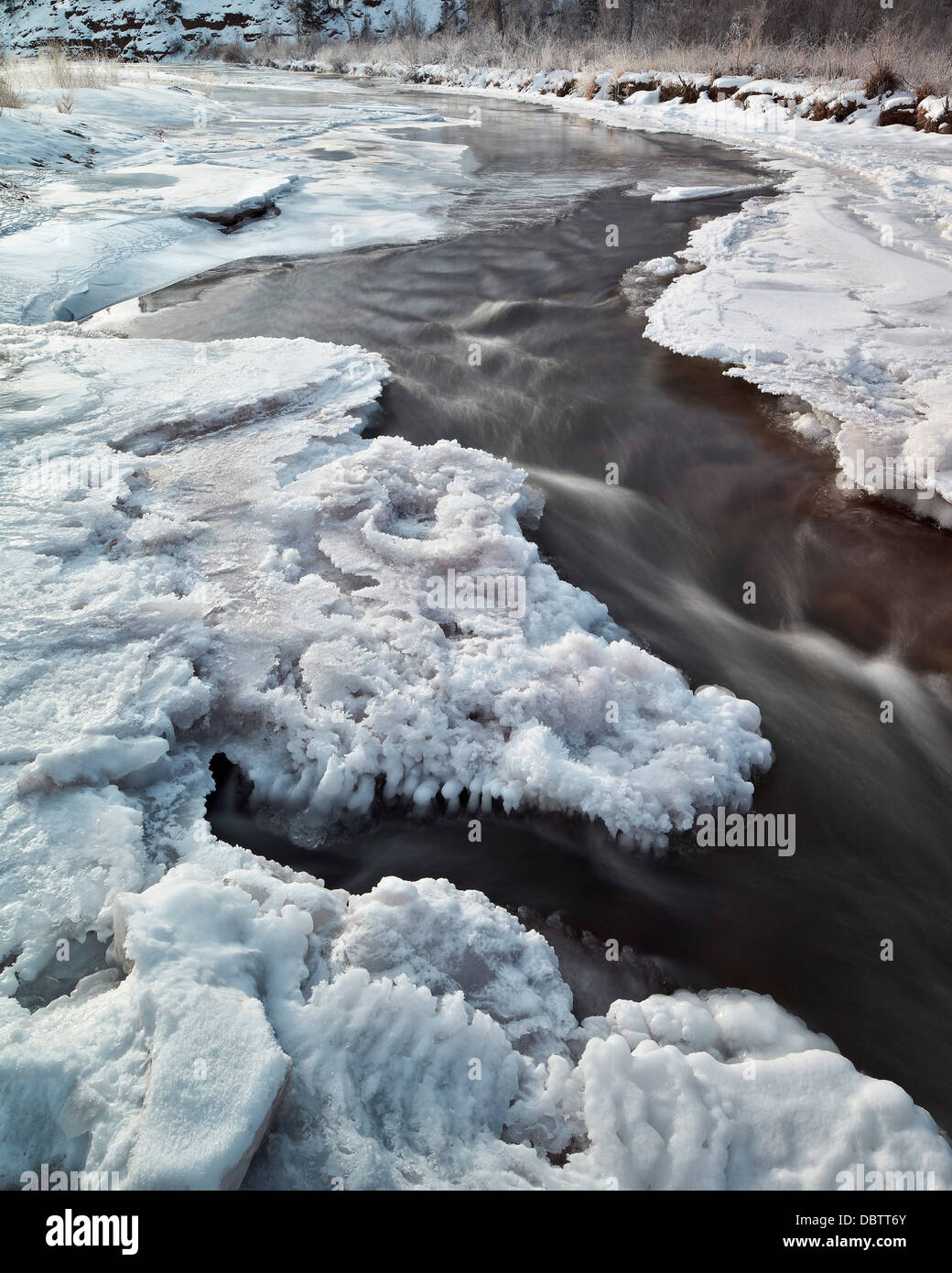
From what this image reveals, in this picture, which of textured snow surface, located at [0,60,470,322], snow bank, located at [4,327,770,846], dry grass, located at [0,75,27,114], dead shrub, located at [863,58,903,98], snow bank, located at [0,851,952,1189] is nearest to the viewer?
snow bank, located at [0,851,952,1189]

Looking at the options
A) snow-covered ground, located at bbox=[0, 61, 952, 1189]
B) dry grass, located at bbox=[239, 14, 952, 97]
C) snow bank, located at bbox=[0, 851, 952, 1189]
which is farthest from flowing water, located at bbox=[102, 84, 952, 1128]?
dry grass, located at bbox=[239, 14, 952, 97]

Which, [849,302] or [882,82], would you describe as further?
[882,82]

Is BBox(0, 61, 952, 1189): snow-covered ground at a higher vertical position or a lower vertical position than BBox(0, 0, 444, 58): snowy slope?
lower

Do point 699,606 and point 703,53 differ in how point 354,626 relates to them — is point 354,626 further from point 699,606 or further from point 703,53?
point 703,53

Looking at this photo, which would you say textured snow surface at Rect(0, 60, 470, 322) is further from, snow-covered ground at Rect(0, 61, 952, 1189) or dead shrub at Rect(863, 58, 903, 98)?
dead shrub at Rect(863, 58, 903, 98)

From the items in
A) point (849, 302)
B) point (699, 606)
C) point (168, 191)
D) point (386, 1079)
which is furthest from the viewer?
point (168, 191)

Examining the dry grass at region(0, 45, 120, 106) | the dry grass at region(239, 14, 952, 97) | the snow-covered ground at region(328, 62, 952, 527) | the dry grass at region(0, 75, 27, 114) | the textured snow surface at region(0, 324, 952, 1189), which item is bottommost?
the textured snow surface at region(0, 324, 952, 1189)

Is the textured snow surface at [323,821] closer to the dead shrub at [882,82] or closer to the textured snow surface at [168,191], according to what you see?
the textured snow surface at [168,191]

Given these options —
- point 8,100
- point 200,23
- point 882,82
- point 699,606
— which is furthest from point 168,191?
point 200,23
